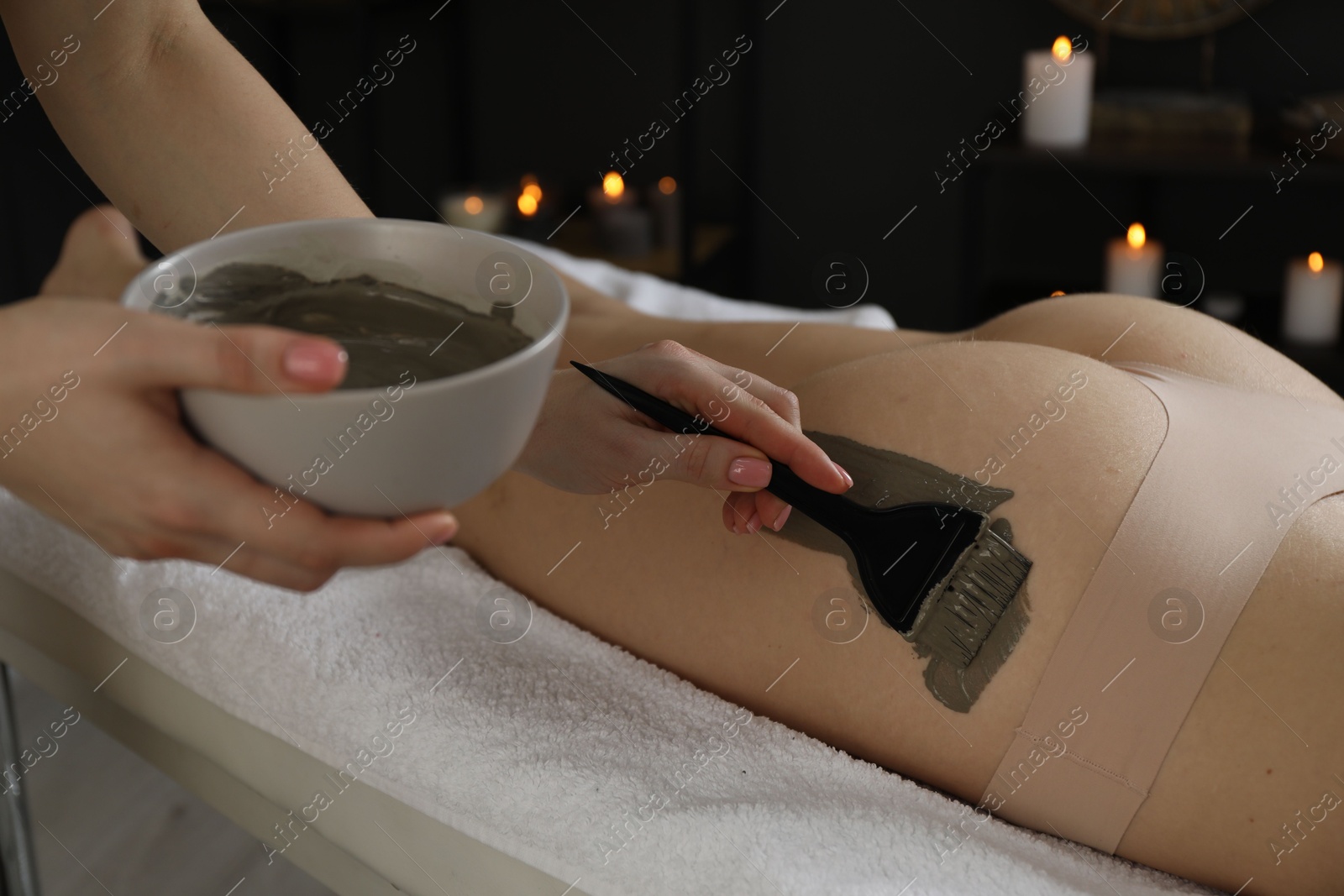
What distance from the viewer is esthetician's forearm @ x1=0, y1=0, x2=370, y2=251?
60 cm

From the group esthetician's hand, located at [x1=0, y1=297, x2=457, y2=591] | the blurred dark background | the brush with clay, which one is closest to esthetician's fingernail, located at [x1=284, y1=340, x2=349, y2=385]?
esthetician's hand, located at [x1=0, y1=297, x2=457, y2=591]

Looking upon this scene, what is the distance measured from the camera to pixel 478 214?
204 cm

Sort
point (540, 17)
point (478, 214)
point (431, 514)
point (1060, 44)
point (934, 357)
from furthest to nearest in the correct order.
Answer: point (540, 17), point (478, 214), point (1060, 44), point (934, 357), point (431, 514)

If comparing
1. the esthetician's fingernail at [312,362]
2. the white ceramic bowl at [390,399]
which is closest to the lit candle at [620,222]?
the white ceramic bowl at [390,399]

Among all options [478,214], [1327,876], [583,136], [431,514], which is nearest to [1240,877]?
[1327,876]

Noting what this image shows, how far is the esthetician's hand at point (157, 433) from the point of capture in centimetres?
33

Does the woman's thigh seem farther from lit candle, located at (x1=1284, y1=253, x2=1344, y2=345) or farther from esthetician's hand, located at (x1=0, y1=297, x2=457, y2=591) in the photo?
lit candle, located at (x1=1284, y1=253, x2=1344, y2=345)

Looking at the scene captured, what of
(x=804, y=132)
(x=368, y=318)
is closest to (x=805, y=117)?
(x=804, y=132)

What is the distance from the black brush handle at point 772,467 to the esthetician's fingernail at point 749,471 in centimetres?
1

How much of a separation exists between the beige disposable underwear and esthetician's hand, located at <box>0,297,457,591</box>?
1.25ft

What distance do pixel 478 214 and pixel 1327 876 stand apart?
1.77m

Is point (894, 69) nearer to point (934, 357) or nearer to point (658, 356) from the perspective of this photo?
point (934, 357)

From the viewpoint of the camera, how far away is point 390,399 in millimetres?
327

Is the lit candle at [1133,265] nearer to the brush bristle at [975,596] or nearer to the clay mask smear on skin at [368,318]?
the brush bristle at [975,596]
